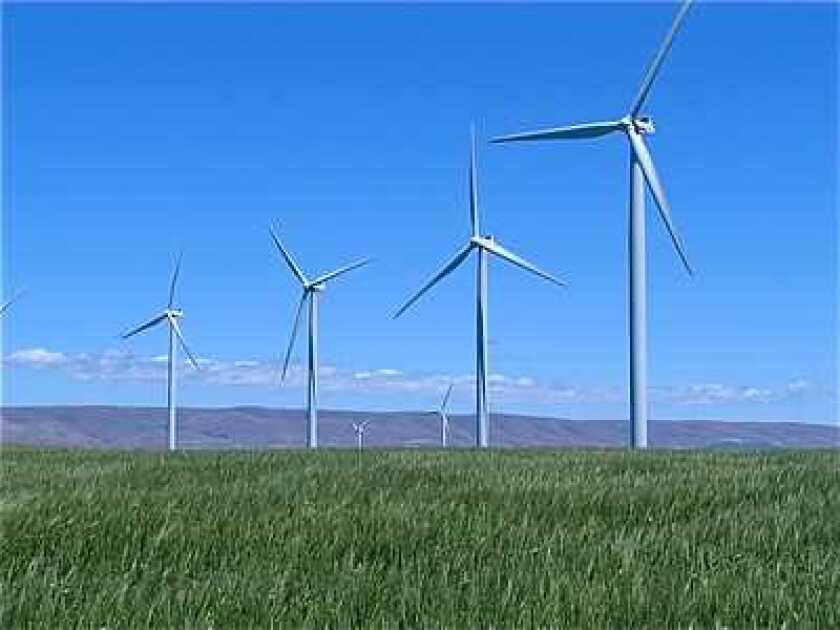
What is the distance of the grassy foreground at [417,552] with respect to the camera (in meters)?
7.74

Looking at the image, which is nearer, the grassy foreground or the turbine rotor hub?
the grassy foreground

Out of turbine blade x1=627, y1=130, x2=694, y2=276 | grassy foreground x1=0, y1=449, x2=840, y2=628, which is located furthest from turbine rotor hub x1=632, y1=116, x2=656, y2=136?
grassy foreground x1=0, y1=449, x2=840, y2=628

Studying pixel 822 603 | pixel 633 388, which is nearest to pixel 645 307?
pixel 633 388

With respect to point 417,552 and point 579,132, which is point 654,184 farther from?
point 417,552

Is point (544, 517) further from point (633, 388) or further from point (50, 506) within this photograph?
point (633, 388)

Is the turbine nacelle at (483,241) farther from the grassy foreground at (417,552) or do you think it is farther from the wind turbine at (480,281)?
the grassy foreground at (417,552)

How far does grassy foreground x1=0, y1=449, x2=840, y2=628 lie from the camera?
7.74m

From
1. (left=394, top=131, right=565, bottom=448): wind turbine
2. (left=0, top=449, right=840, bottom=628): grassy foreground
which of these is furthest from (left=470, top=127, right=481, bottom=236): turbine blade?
(left=0, top=449, right=840, bottom=628): grassy foreground

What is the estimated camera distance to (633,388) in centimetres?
4688

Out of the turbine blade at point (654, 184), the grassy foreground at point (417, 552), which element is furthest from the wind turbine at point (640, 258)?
the grassy foreground at point (417, 552)

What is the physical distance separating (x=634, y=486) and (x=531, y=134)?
3730 centimetres

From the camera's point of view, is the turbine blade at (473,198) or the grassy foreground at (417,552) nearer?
the grassy foreground at (417,552)

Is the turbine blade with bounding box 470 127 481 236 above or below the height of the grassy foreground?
above

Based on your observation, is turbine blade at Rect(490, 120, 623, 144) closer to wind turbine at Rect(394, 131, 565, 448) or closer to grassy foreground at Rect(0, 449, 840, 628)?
wind turbine at Rect(394, 131, 565, 448)
